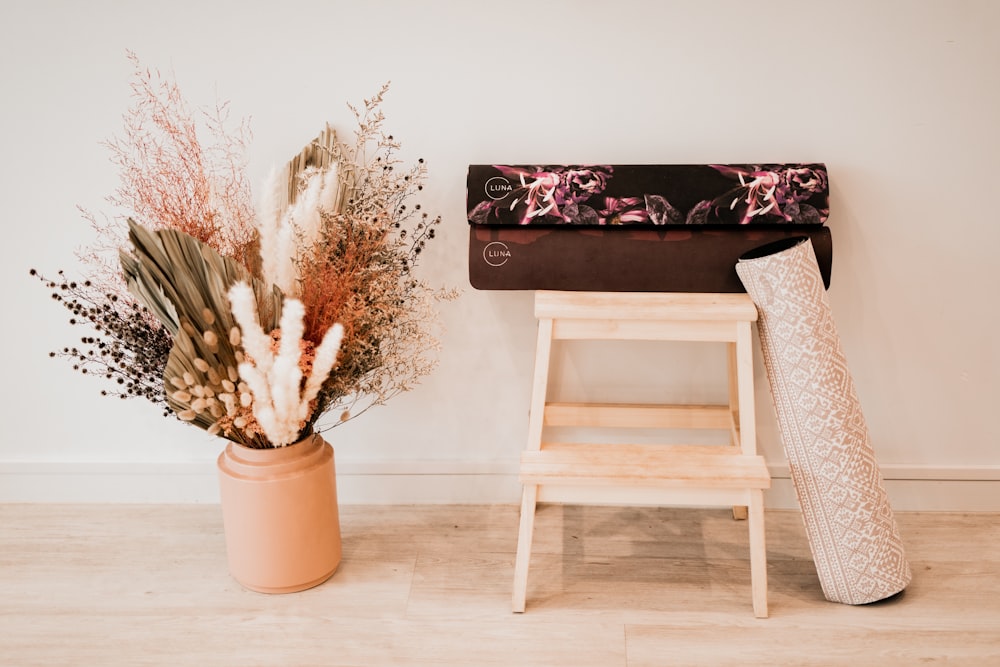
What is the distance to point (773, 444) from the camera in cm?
185

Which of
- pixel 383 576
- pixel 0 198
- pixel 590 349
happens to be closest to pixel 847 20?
pixel 590 349

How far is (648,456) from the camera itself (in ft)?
4.86

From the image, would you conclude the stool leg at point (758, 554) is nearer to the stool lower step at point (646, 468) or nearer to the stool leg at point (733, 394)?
the stool lower step at point (646, 468)

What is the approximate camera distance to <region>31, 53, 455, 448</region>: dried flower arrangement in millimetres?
1366

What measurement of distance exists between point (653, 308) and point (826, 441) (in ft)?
1.39

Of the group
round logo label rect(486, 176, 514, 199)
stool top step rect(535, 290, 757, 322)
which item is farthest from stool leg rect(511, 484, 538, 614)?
round logo label rect(486, 176, 514, 199)

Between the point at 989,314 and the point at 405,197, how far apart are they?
1.36 metres

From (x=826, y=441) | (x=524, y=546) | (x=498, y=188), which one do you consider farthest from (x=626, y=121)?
(x=524, y=546)

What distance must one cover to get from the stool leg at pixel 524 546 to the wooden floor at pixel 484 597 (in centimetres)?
4

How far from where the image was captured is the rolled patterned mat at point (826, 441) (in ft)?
4.79

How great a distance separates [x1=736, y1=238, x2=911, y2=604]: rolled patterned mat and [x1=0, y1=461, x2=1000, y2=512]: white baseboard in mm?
374

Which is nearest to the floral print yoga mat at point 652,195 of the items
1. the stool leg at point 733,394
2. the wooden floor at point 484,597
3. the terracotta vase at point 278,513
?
the stool leg at point 733,394

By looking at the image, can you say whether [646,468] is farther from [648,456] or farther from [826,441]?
[826,441]

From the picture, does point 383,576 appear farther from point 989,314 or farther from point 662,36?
point 989,314
